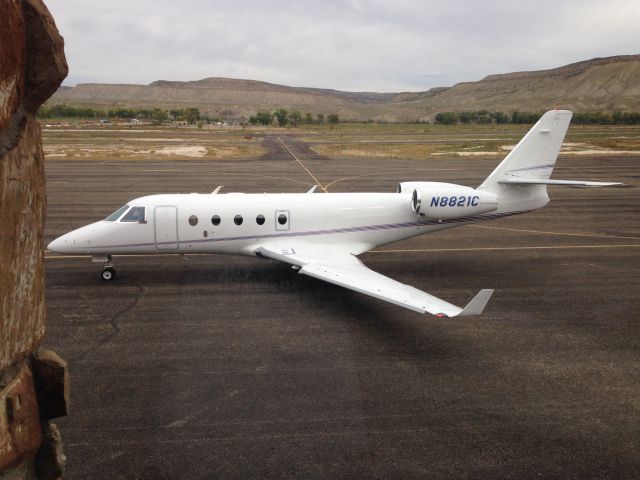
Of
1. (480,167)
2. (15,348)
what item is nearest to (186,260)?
(15,348)

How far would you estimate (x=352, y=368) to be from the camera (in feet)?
37.2

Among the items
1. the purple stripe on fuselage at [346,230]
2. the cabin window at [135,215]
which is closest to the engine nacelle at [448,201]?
the purple stripe on fuselage at [346,230]

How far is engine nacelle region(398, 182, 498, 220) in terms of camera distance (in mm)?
17438

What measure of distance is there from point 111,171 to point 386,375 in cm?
4060

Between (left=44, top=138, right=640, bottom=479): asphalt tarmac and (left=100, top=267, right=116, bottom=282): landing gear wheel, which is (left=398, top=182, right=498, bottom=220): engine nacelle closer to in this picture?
(left=44, top=138, right=640, bottom=479): asphalt tarmac

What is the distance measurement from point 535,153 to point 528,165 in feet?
1.70

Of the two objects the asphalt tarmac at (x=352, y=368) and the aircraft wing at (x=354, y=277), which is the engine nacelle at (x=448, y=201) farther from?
the aircraft wing at (x=354, y=277)

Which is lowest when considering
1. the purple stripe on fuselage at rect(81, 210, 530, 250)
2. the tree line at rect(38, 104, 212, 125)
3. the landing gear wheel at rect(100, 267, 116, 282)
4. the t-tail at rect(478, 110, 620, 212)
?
the landing gear wheel at rect(100, 267, 116, 282)

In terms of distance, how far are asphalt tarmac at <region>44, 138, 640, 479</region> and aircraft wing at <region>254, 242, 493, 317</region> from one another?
3.48 ft

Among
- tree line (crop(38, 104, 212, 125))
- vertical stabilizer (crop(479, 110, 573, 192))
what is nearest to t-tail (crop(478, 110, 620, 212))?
vertical stabilizer (crop(479, 110, 573, 192))

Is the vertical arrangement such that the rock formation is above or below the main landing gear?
above

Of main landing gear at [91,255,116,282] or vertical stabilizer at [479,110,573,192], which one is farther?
vertical stabilizer at [479,110,573,192]

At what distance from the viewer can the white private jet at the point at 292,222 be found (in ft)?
54.0

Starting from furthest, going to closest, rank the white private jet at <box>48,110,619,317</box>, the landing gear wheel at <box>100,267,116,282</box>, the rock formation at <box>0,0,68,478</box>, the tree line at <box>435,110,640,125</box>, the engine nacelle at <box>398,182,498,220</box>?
1. the tree line at <box>435,110,640,125</box>
2. the engine nacelle at <box>398,182,498,220</box>
3. the landing gear wheel at <box>100,267,116,282</box>
4. the white private jet at <box>48,110,619,317</box>
5. the rock formation at <box>0,0,68,478</box>
